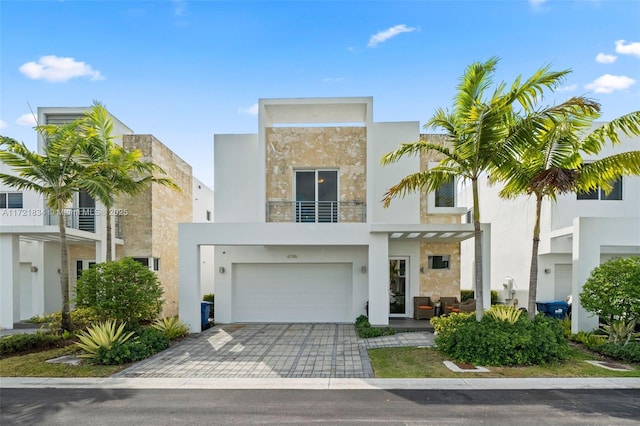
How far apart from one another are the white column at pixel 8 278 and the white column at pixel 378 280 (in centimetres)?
1255

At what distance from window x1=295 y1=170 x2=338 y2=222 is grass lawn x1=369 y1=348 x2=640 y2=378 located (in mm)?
6168

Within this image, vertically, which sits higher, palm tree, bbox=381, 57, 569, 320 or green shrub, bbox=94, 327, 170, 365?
palm tree, bbox=381, 57, 569, 320

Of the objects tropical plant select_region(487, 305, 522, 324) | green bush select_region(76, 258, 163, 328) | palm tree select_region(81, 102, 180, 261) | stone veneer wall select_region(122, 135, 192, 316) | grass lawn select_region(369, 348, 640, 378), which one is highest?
palm tree select_region(81, 102, 180, 261)

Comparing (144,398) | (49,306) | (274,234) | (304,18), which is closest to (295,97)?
(304,18)

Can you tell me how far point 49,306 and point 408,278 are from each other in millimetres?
14988

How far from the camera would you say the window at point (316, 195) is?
13.8 metres

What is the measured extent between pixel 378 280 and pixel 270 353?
4271 millimetres

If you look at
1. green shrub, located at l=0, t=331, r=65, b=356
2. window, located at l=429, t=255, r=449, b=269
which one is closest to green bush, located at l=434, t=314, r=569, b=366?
window, located at l=429, t=255, r=449, b=269

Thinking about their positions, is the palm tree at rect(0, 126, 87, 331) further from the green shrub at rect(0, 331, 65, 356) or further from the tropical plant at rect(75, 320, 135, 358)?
the tropical plant at rect(75, 320, 135, 358)

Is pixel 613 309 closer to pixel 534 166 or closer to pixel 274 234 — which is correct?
pixel 534 166

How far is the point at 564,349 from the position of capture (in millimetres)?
8398

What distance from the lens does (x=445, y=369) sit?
782 centimetres

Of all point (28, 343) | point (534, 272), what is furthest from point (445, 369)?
point (28, 343)

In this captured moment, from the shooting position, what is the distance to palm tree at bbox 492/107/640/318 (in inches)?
321
